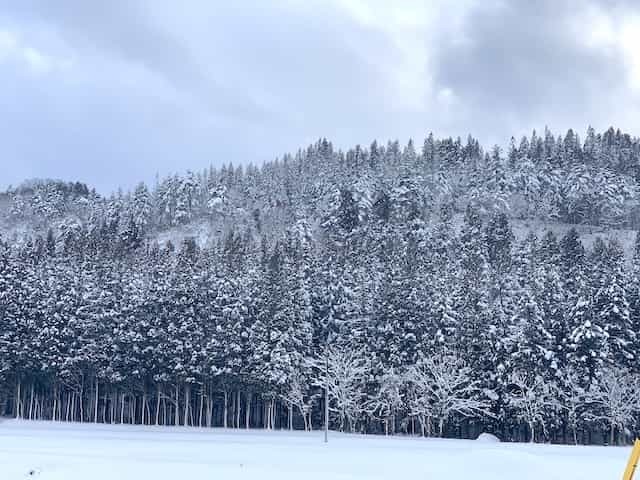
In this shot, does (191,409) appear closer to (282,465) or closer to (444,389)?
(444,389)

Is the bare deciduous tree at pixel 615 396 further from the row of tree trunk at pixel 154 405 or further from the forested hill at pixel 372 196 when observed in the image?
the forested hill at pixel 372 196

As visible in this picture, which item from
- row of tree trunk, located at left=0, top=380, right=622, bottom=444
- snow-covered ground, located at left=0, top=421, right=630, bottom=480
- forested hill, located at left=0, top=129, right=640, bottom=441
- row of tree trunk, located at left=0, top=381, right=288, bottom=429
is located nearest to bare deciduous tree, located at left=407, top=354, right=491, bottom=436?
forested hill, located at left=0, top=129, right=640, bottom=441

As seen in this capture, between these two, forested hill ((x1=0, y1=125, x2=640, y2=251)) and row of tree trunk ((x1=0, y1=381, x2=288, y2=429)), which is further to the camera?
forested hill ((x1=0, y1=125, x2=640, y2=251))

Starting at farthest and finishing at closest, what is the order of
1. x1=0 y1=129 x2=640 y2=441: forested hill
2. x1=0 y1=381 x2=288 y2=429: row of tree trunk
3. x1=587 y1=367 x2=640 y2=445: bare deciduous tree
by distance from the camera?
1. x1=0 y1=381 x2=288 y2=429: row of tree trunk
2. x1=0 y1=129 x2=640 y2=441: forested hill
3. x1=587 y1=367 x2=640 y2=445: bare deciduous tree

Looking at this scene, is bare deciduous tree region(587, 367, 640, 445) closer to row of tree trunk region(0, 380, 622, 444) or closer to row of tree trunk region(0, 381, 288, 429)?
row of tree trunk region(0, 380, 622, 444)

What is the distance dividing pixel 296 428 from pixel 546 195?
9396cm

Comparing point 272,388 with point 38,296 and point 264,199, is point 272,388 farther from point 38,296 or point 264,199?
point 264,199

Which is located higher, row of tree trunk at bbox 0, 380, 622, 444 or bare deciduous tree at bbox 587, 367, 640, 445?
bare deciduous tree at bbox 587, 367, 640, 445

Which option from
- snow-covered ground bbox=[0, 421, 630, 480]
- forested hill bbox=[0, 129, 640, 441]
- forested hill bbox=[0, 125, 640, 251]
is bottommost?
Result: snow-covered ground bbox=[0, 421, 630, 480]

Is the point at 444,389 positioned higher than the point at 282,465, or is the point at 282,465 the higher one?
the point at 444,389

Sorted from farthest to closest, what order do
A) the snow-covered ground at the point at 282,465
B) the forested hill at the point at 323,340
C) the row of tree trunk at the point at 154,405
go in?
the row of tree trunk at the point at 154,405, the forested hill at the point at 323,340, the snow-covered ground at the point at 282,465

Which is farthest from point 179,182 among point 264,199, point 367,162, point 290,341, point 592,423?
point 592,423

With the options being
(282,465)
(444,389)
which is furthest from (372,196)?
(282,465)

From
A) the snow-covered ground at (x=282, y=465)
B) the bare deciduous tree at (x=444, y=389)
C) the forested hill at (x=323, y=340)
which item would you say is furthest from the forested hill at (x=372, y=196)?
the snow-covered ground at (x=282, y=465)
